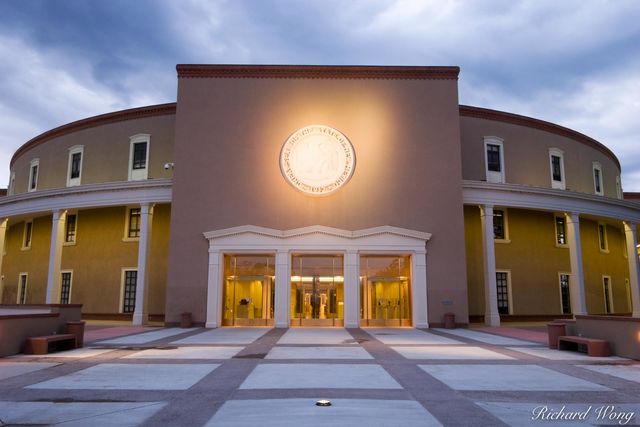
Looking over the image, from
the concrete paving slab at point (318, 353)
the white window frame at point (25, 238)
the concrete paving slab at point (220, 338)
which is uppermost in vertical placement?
the white window frame at point (25, 238)

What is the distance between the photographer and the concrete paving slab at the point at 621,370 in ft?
36.2

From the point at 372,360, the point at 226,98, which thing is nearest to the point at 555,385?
the point at 372,360

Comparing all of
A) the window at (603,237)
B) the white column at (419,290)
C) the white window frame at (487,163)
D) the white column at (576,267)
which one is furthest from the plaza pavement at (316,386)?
the window at (603,237)

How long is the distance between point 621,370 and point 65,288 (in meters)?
31.7

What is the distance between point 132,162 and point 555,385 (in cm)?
2941

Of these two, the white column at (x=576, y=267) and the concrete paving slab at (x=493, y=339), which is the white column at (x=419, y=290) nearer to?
the concrete paving slab at (x=493, y=339)

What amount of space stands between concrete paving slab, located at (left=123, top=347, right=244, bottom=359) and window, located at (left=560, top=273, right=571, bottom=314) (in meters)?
24.2

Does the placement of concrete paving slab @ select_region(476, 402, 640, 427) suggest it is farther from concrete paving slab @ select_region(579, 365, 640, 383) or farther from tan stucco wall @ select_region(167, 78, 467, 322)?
tan stucco wall @ select_region(167, 78, 467, 322)

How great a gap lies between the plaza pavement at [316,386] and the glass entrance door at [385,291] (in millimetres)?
9918

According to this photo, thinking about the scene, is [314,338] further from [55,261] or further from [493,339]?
[55,261]

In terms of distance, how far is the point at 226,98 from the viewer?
2823cm

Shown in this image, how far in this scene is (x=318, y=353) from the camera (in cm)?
1493

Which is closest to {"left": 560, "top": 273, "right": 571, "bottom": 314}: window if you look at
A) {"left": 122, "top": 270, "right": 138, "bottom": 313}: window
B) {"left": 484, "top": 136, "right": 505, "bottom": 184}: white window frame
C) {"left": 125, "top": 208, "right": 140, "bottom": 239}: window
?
{"left": 484, "top": 136, "right": 505, "bottom": 184}: white window frame

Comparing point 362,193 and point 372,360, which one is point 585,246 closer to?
point 362,193
